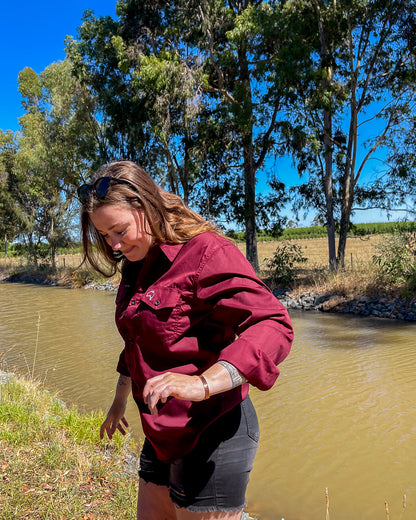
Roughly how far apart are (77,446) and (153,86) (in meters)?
16.1

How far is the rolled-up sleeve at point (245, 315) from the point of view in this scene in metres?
1.21

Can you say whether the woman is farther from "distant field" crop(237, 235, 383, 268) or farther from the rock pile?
"distant field" crop(237, 235, 383, 268)

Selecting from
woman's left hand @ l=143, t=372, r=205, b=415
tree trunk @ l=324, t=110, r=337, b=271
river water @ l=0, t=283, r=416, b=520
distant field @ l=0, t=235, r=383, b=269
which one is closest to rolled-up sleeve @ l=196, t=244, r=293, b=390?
woman's left hand @ l=143, t=372, r=205, b=415

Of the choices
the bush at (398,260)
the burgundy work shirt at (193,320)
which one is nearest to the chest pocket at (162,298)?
the burgundy work shirt at (193,320)

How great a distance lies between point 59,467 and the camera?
3354mm

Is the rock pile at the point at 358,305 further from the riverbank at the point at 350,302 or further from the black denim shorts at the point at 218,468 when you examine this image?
the black denim shorts at the point at 218,468

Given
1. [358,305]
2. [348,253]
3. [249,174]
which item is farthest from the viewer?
[348,253]

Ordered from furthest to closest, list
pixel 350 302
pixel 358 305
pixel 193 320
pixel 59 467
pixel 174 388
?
pixel 350 302 < pixel 358 305 < pixel 59 467 < pixel 193 320 < pixel 174 388

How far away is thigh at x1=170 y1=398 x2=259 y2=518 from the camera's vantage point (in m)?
1.41

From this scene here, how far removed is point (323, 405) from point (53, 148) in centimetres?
2425

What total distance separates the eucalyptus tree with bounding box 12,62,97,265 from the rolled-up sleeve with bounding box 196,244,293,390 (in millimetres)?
25011

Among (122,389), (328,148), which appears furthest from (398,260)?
(122,389)

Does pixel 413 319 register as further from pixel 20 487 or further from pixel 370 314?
pixel 20 487

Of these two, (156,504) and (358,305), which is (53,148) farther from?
(156,504)
